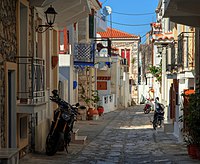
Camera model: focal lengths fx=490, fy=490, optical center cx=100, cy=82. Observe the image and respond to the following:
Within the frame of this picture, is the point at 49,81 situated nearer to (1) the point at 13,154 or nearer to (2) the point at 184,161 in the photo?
(2) the point at 184,161

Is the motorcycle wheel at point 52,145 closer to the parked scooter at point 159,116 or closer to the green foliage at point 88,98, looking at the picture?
the parked scooter at point 159,116

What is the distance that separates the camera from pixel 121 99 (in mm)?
50000

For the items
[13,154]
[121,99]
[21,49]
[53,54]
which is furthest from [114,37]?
[13,154]

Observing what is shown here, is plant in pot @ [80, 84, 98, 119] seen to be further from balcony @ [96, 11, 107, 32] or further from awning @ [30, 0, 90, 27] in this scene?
awning @ [30, 0, 90, 27]

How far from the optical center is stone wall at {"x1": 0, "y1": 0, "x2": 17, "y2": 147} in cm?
920

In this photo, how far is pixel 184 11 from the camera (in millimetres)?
12609

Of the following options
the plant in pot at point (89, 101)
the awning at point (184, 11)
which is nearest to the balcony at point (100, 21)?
the plant in pot at point (89, 101)

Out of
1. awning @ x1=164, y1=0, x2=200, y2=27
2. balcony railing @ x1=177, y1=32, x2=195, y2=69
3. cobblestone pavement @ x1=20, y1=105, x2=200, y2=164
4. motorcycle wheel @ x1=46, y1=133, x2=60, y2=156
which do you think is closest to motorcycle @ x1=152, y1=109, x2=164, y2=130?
cobblestone pavement @ x1=20, y1=105, x2=200, y2=164

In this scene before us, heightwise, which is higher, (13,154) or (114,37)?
(114,37)

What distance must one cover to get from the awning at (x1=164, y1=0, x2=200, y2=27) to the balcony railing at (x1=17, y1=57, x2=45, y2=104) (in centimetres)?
368

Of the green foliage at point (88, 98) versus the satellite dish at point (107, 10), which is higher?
the satellite dish at point (107, 10)

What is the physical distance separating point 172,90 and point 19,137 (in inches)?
564

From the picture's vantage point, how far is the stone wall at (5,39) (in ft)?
30.2

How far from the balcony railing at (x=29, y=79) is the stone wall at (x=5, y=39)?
0.47 m
